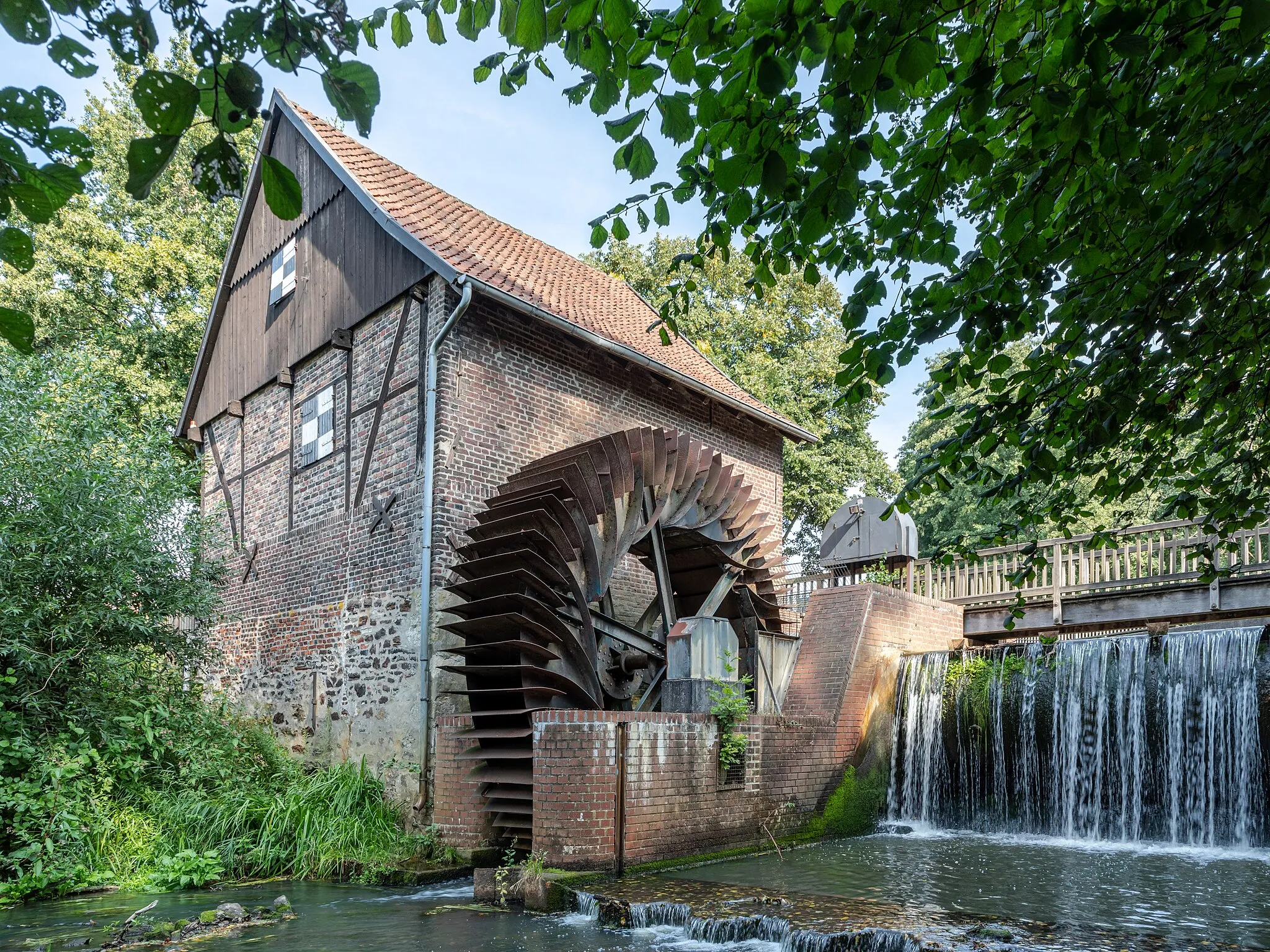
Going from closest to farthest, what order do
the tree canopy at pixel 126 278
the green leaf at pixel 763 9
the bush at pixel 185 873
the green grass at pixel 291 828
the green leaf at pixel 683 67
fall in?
the green leaf at pixel 763 9 → the green leaf at pixel 683 67 → the bush at pixel 185 873 → the green grass at pixel 291 828 → the tree canopy at pixel 126 278

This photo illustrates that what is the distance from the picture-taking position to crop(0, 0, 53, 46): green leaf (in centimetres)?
137

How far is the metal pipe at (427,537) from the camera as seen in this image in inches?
341

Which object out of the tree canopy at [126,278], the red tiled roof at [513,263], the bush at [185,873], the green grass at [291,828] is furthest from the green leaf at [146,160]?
the tree canopy at [126,278]

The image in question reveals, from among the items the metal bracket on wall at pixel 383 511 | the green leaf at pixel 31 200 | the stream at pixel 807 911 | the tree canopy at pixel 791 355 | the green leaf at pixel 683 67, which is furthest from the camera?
the tree canopy at pixel 791 355

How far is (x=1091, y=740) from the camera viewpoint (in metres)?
9.94

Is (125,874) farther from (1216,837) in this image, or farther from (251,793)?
(1216,837)

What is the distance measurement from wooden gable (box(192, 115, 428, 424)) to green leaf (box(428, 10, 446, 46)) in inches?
283

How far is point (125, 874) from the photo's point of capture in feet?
25.0

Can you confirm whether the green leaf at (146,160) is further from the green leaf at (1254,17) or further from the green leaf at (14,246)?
the green leaf at (1254,17)

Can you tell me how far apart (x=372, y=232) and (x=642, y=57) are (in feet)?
27.1

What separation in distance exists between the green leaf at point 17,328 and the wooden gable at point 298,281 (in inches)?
330

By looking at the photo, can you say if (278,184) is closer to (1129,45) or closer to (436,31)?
(436,31)

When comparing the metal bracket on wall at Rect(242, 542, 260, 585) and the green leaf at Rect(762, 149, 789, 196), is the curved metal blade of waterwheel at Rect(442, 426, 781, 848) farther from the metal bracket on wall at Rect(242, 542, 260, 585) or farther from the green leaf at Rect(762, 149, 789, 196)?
the green leaf at Rect(762, 149, 789, 196)

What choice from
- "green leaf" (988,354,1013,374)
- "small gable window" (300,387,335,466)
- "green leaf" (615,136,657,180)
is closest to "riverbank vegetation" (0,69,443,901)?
"small gable window" (300,387,335,466)
